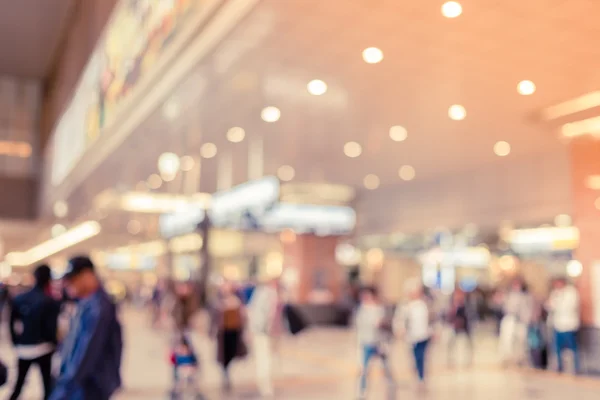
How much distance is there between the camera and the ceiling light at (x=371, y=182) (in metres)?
18.3

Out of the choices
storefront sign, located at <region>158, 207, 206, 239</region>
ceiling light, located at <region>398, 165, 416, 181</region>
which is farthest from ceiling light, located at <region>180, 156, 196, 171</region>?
ceiling light, located at <region>398, 165, 416, 181</region>

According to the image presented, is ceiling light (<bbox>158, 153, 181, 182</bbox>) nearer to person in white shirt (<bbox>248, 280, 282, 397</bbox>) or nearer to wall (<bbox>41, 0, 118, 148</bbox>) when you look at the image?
wall (<bbox>41, 0, 118, 148</bbox>)

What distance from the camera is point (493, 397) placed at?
8602 millimetres

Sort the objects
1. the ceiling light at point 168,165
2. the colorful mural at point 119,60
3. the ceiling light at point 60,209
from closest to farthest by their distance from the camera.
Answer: the colorful mural at point 119,60 → the ceiling light at point 168,165 → the ceiling light at point 60,209

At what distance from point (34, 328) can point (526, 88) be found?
7256mm

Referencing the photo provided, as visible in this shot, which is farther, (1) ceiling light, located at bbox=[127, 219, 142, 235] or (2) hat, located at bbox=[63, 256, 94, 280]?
(1) ceiling light, located at bbox=[127, 219, 142, 235]

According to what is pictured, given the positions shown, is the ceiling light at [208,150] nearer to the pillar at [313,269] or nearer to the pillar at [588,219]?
the pillar at [588,219]

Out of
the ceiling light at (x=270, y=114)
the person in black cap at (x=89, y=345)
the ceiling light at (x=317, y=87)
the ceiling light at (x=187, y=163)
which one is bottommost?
the person in black cap at (x=89, y=345)

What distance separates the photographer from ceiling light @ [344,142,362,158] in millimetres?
13484

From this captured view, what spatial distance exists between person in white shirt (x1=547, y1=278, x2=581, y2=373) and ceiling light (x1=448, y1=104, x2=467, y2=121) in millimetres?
3437

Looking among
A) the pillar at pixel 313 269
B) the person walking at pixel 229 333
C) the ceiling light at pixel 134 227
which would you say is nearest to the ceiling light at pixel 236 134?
the person walking at pixel 229 333

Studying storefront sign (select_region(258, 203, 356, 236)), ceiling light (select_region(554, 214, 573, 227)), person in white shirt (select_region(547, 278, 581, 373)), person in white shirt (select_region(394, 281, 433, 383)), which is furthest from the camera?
storefront sign (select_region(258, 203, 356, 236))

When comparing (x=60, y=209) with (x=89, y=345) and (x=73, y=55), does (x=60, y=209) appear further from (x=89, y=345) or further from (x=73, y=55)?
(x=89, y=345)

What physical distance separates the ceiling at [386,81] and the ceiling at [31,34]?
1180cm
